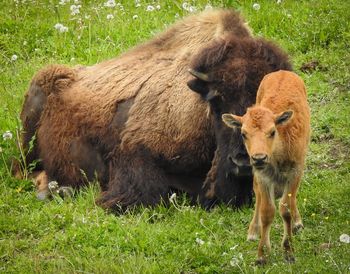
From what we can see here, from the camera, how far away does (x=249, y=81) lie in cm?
813

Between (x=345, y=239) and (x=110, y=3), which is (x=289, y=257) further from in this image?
(x=110, y=3)

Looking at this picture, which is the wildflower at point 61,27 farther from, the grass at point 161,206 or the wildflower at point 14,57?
the wildflower at point 14,57

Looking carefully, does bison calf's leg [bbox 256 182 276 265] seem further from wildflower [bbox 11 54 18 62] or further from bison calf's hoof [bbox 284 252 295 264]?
wildflower [bbox 11 54 18 62]

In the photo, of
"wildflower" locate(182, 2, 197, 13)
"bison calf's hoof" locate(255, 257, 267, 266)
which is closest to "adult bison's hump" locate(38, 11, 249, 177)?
"bison calf's hoof" locate(255, 257, 267, 266)

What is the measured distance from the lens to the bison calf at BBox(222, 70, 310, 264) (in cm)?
631

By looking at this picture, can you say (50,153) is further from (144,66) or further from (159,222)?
(159,222)

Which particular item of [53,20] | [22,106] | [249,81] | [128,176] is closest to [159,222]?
[128,176]

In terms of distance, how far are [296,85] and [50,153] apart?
11.3 feet

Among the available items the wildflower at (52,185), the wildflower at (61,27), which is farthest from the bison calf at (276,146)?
the wildflower at (61,27)

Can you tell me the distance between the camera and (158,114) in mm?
9008

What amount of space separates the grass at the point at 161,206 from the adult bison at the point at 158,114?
27 centimetres

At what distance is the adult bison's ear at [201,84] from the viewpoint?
838cm

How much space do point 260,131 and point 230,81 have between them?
1931 mm

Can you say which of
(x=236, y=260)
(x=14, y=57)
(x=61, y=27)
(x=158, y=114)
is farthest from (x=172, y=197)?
(x=61, y=27)
